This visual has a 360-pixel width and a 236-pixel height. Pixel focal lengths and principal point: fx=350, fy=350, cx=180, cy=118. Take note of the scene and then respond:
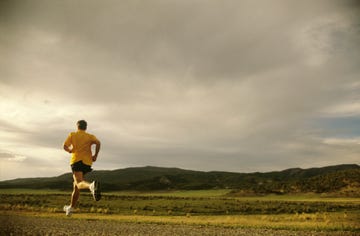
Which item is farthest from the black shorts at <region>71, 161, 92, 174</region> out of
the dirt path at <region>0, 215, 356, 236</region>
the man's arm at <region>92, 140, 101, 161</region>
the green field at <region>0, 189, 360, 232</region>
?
the green field at <region>0, 189, 360, 232</region>

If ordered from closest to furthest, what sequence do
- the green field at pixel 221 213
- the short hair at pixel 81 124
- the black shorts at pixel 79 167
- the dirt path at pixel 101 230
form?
1. the black shorts at pixel 79 167
2. the short hair at pixel 81 124
3. the dirt path at pixel 101 230
4. the green field at pixel 221 213

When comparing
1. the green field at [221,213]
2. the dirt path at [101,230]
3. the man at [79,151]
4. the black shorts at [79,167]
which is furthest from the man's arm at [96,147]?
the green field at [221,213]

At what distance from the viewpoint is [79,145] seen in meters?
9.52

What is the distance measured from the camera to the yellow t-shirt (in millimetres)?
9500

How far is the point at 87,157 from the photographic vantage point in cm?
959

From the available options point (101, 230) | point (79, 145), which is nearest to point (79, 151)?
point (79, 145)

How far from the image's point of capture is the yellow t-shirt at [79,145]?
950cm

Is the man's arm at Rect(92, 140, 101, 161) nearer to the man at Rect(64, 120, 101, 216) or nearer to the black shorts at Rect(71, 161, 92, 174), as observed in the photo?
the man at Rect(64, 120, 101, 216)

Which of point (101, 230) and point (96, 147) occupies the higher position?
point (96, 147)

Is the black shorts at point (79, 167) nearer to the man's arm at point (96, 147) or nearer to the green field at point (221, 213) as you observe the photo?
the man's arm at point (96, 147)

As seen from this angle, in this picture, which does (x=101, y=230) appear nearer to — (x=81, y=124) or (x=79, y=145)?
(x=79, y=145)

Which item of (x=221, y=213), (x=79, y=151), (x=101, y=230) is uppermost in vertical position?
(x=79, y=151)

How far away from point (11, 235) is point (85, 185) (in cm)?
306

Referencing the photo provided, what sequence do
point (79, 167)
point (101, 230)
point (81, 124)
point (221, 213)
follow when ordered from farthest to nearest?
point (221, 213)
point (101, 230)
point (81, 124)
point (79, 167)
